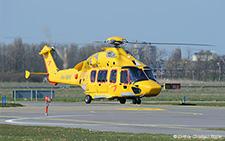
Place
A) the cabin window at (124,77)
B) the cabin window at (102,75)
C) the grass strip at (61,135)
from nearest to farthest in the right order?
the grass strip at (61,135) → the cabin window at (124,77) → the cabin window at (102,75)

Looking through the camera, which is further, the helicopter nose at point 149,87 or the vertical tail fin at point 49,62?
the vertical tail fin at point 49,62

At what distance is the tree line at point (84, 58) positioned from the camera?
69.0 metres

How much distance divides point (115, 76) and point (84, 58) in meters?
35.2

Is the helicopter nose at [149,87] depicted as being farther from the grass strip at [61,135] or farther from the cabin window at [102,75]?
the grass strip at [61,135]

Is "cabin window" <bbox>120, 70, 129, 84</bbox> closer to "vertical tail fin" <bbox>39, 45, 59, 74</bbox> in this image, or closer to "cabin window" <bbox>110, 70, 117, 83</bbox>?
"cabin window" <bbox>110, 70, 117, 83</bbox>

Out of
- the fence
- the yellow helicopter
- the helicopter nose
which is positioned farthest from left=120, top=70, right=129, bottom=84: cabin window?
the fence

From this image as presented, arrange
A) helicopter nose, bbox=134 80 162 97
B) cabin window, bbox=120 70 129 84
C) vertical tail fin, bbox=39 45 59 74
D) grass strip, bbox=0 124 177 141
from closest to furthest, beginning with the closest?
grass strip, bbox=0 124 177 141, helicopter nose, bbox=134 80 162 97, cabin window, bbox=120 70 129 84, vertical tail fin, bbox=39 45 59 74

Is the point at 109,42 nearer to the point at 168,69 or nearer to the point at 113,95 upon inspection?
the point at 113,95

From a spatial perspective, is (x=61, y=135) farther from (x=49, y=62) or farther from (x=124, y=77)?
(x=49, y=62)

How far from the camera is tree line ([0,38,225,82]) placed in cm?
6900

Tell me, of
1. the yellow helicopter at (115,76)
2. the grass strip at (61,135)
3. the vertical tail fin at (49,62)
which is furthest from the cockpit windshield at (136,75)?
the grass strip at (61,135)

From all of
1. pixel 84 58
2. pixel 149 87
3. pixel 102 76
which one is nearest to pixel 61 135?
pixel 149 87

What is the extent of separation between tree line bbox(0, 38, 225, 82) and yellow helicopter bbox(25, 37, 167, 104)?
4662 millimetres

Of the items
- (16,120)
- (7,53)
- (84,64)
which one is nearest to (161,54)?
(7,53)
